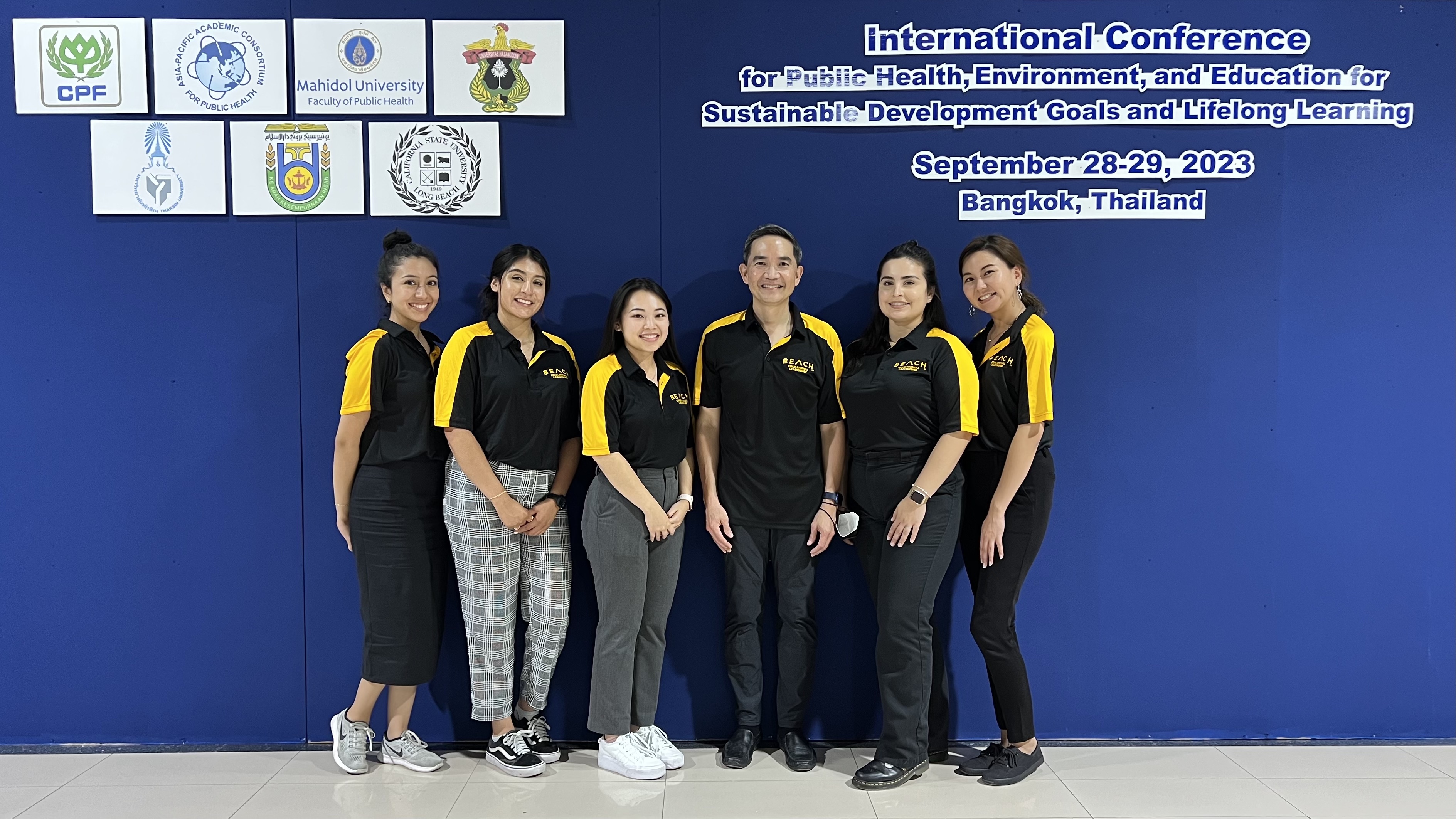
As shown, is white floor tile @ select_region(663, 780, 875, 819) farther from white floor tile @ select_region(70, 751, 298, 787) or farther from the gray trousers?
white floor tile @ select_region(70, 751, 298, 787)

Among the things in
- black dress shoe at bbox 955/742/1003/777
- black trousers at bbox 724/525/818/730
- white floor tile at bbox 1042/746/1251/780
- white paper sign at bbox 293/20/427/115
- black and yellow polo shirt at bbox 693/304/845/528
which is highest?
white paper sign at bbox 293/20/427/115

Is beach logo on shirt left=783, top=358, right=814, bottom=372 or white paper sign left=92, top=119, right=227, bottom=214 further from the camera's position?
white paper sign left=92, top=119, right=227, bottom=214

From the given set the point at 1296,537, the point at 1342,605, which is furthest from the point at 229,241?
the point at 1342,605

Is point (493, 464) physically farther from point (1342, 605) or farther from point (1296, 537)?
point (1342, 605)

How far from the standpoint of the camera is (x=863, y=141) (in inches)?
129

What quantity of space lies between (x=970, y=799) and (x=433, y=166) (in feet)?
9.21

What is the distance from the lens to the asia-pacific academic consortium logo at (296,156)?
10.5 feet

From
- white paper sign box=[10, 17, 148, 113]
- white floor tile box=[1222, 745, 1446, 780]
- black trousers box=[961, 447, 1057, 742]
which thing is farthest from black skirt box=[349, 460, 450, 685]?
white floor tile box=[1222, 745, 1446, 780]

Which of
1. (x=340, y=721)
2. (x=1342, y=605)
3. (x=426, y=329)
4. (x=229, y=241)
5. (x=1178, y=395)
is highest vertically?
(x=229, y=241)

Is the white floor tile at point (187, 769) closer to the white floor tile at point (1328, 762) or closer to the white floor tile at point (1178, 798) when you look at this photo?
the white floor tile at point (1178, 798)

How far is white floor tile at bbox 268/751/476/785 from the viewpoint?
119 inches

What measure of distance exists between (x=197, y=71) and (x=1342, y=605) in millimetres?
4570

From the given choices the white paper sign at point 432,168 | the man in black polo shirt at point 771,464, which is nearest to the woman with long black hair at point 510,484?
the white paper sign at point 432,168

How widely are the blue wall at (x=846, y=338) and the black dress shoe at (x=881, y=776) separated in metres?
0.38
